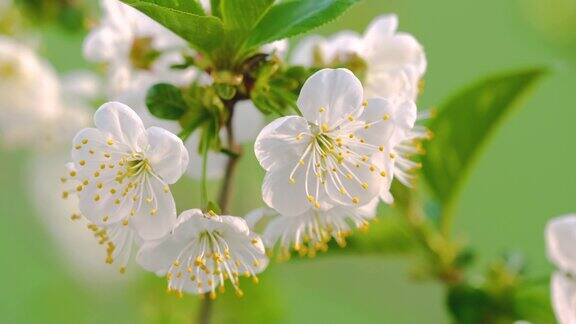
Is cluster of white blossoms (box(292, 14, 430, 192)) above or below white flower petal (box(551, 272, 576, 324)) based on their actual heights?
above

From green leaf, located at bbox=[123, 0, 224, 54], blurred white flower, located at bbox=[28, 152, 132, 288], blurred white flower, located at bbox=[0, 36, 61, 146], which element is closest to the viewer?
green leaf, located at bbox=[123, 0, 224, 54]

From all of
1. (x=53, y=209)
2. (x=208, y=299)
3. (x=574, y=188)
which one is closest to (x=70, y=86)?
(x=208, y=299)

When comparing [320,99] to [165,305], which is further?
[165,305]

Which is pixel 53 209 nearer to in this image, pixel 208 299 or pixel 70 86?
pixel 70 86

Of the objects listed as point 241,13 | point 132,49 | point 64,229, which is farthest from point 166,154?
point 64,229

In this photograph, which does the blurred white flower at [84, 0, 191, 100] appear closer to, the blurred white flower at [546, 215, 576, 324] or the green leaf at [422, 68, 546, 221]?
the green leaf at [422, 68, 546, 221]

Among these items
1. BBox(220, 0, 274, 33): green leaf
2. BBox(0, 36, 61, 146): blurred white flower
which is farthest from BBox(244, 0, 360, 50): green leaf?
BBox(0, 36, 61, 146): blurred white flower
